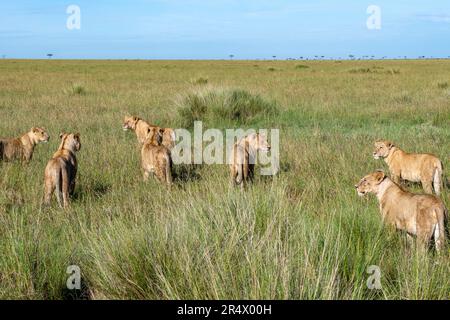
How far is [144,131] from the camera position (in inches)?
385

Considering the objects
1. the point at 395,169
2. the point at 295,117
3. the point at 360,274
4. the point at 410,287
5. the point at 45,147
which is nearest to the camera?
the point at 410,287

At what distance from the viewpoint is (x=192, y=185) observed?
24.6 feet

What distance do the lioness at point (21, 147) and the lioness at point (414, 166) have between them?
601 cm

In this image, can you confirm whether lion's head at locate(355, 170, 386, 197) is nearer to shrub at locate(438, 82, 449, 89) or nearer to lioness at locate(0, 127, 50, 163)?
lioness at locate(0, 127, 50, 163)

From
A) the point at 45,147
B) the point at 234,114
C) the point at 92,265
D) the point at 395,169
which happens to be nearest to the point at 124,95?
the point at 234,114

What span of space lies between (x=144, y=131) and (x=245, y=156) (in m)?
3.20

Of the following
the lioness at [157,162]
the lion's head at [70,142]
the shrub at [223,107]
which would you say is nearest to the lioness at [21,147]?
the lion's head at [70,142]

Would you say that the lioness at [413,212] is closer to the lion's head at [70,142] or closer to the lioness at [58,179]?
the lioness at [58,179]

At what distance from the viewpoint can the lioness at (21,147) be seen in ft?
29.6

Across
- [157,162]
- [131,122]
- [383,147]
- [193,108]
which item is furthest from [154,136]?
[193,108]

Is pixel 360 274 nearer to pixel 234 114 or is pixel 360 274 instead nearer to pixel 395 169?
pixel 395 169

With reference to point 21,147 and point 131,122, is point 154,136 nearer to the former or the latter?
point 131,122

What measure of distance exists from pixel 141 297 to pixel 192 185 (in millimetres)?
3820

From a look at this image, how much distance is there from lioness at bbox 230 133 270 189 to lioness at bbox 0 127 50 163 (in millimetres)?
4008
